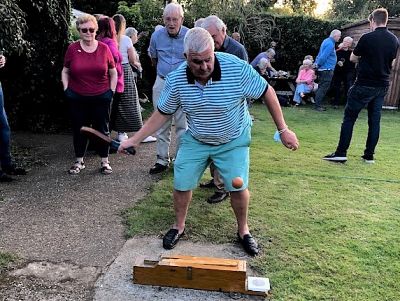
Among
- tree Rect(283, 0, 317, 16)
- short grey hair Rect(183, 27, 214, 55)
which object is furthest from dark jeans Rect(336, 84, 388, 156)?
tree Rect(283, 0, 317, 16)

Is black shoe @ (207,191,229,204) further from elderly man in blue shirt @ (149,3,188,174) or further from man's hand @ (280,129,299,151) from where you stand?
man's hand @ (280,129,299,151)

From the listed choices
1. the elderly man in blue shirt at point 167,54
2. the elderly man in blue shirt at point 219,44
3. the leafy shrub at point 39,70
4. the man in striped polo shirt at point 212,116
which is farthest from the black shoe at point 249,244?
the leafy shrub at point 39,70

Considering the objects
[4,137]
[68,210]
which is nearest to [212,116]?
[68,210]

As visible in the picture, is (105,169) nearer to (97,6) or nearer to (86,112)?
(86,112)

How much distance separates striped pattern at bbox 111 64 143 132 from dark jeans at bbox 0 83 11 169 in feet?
5.34

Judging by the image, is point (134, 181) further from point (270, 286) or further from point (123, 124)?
point (270, 286)

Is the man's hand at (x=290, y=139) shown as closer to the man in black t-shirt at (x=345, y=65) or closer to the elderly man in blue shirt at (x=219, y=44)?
the elderly man in blue shirt at (x=219, y=44)

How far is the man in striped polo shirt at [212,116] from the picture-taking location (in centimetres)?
316

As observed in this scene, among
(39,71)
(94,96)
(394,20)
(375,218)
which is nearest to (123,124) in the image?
(94,96)

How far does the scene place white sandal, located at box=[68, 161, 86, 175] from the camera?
520 centimetres

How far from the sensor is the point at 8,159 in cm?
502

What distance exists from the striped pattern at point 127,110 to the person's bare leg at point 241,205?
3114 millimetres

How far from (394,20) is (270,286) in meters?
11.1

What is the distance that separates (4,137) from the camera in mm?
4895
